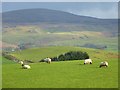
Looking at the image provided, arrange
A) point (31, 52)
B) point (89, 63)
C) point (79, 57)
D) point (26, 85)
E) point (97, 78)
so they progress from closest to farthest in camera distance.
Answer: point (26, 85) < point (97, 78) < point (89, 63) < point (79, 57) < point (31, 52)

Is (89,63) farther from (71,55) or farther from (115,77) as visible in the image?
(71,55)

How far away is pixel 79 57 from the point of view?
2921 inches

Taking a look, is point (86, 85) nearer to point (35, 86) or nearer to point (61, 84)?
point (61, 84)

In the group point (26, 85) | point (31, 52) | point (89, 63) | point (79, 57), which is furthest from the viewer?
point (31, 52)

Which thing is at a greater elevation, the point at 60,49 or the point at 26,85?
the point at 26,85

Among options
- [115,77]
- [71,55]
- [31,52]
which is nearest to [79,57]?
[71,55]

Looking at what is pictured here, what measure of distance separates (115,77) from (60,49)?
126998 mm

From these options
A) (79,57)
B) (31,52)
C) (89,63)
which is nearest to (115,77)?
(89,63)

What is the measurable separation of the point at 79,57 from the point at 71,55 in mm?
4977

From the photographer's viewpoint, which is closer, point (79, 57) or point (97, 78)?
point (97, 78)

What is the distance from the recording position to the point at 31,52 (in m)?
145

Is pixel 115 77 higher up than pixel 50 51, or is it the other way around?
pixel 115 77

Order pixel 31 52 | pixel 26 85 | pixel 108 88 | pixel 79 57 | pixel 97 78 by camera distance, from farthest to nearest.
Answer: pixel 31 52 < pixel 79 57 < pixel 97 78 < pixel 26 85 < pixel 108 88

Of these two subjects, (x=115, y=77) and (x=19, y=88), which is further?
(x=115, y=77)
